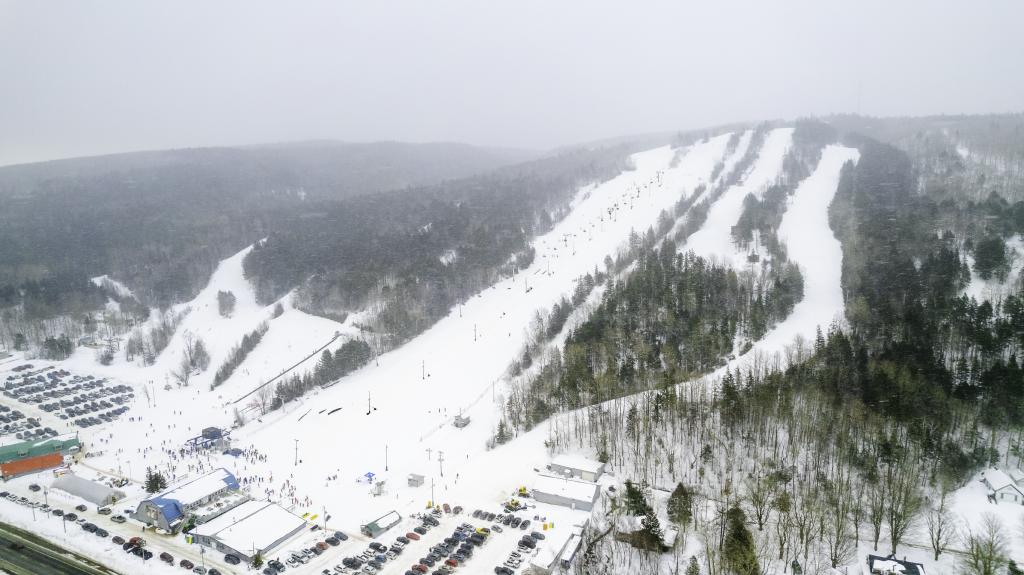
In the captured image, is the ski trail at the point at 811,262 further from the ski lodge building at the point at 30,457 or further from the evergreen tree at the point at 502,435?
the ski lodge building at the point at 30,457

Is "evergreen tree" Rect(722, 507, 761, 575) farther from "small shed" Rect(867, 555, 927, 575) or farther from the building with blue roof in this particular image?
the building with blue roof

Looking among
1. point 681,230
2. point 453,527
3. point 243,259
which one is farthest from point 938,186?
point 243,259

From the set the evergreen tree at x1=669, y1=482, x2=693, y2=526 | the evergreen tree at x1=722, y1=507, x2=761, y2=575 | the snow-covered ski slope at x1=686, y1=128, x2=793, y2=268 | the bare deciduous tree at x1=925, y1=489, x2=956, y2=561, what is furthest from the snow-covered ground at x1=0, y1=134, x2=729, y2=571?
the bare deciduous tree at x1=925, y1=489, x2=956, y2=561

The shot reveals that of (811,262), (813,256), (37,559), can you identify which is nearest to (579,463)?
(37,559)

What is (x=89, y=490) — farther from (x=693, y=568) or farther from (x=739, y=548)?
(x=739, y=548)

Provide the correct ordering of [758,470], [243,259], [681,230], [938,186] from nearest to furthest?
[758,470] < [938,186] < [681,230] < [243,259]

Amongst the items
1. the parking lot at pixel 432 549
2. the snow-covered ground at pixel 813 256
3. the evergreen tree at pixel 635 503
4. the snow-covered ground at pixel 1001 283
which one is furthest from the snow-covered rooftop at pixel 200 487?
the snow-covered ground at pixel 1001 283

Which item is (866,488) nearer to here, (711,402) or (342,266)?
(711,402)
